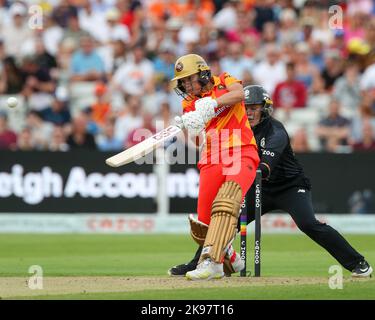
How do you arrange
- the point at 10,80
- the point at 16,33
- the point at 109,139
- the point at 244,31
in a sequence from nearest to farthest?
1. the point at 109,139
2. the point at 10,80
3. the point at 16,33
4. the point at 244,31

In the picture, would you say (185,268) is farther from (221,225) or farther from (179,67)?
(179,67)

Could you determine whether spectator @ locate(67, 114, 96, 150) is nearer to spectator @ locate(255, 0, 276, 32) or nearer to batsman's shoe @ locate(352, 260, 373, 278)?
spectator @ locate(255, 0, 276, 32)

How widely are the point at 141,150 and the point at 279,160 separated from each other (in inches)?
60.9

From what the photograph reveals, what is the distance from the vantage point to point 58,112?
18719mm

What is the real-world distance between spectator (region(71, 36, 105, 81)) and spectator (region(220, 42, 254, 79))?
2.43m

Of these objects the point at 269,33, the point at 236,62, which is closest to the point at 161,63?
the point at 236,62

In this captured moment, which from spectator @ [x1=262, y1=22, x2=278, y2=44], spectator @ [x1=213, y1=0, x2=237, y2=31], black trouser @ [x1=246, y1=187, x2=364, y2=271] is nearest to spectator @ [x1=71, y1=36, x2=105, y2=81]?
spectator @ [x1=213, y1=0, x2=237, y2=31]

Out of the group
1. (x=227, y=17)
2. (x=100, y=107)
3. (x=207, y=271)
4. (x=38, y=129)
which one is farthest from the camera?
(x=227, y=17)

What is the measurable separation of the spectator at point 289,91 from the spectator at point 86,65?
350 cm

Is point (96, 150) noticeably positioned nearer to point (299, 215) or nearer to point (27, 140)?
point (27, 140)

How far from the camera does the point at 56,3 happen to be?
2084 centimetres

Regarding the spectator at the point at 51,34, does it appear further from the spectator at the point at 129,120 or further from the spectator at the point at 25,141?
the spectator at the point at 25,141
